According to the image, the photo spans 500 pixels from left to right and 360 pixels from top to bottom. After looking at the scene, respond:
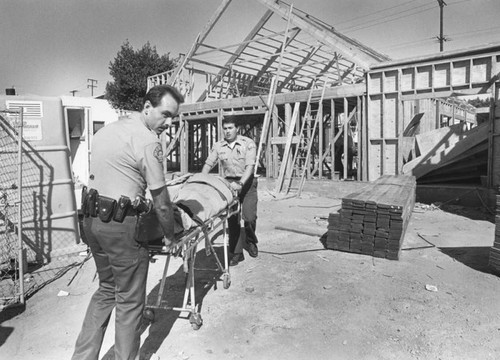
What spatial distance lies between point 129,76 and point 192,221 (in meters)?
28.9

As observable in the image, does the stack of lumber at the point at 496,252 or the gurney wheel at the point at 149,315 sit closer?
the gurney wheel at the point at 149,315

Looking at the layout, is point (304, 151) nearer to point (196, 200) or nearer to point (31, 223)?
point (31, 223)

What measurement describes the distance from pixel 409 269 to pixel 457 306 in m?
1.15

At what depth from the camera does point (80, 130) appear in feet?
22.6

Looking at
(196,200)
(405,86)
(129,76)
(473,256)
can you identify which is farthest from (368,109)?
(129,76)

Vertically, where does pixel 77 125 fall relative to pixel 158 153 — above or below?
above

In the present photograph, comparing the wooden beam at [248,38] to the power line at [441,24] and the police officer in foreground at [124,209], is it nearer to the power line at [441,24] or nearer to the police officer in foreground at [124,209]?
the police officer in foreground at [124,209]

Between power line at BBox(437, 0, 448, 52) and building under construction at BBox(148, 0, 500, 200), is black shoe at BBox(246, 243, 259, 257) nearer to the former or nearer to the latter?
building under construction at BBox(148, 0, 500, 200)

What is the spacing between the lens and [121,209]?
2414mm

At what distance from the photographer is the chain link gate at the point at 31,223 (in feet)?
15.0

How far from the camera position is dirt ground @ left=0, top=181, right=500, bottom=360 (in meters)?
3.09

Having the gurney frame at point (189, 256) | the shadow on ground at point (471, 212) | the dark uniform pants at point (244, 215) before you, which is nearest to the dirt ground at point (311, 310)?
the gurney frame at point (189, 256)

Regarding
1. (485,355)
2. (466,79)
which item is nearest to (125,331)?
(485,355)

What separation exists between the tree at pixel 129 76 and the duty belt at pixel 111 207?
27.8 m
